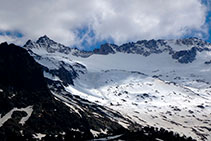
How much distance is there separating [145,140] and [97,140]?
23567mm

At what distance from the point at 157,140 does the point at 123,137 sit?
56.0 feet

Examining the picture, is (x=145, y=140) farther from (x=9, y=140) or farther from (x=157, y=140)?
(x=9, y=140)

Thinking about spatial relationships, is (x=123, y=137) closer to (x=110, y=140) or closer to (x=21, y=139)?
(x=110, y=140)

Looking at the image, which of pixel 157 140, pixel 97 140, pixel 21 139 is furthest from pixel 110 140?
pixel 21 139

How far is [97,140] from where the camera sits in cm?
19562

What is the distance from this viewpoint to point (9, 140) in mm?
190625

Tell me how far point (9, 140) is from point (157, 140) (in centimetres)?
7232

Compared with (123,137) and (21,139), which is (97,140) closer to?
(123,137)

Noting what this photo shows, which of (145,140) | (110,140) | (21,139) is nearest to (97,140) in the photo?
(110,140)

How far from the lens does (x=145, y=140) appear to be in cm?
19500

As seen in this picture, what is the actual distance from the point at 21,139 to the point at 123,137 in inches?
1961

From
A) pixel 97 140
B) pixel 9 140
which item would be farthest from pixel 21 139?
pixel 97 140

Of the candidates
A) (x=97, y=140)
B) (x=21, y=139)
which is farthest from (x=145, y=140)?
(x=21, y=139)

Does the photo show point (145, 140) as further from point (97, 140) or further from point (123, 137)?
point (97, 140)
